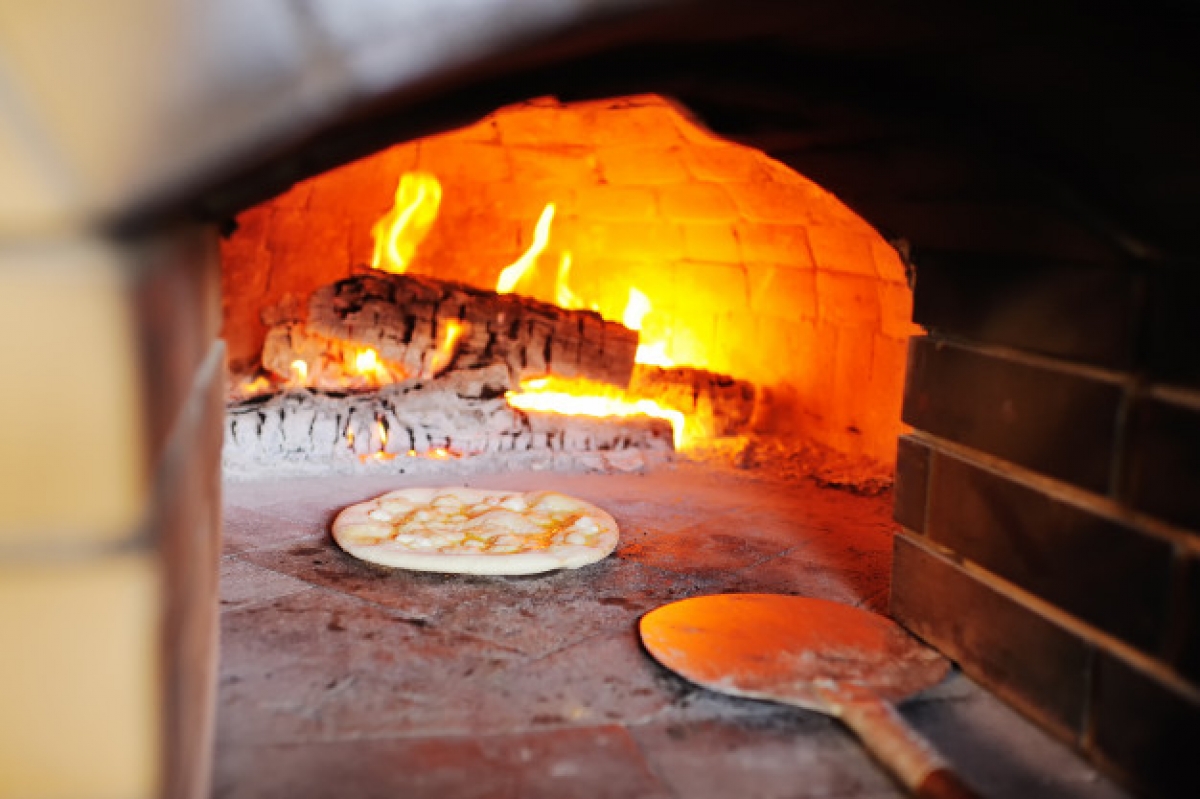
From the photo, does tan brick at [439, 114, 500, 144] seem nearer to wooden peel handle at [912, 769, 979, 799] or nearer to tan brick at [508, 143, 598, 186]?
A: tan brick at [508, 143, 598, 186]

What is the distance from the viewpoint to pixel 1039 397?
2045 mm

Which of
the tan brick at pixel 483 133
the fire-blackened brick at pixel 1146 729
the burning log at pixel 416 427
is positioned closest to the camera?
the fire-blackened brick at pixel 1146 729

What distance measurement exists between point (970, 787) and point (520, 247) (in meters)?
3.88

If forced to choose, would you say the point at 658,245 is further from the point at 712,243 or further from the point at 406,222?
the point at 406,222

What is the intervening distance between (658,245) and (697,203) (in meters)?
0.44

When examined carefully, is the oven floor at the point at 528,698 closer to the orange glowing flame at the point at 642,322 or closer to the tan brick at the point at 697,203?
the tan brick at the point at 697,203

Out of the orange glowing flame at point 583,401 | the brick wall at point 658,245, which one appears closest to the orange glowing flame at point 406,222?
the brick wall at point 658,245

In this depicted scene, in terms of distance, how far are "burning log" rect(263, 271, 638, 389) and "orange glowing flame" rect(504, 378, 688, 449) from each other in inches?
5.4

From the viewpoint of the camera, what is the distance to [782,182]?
409cm

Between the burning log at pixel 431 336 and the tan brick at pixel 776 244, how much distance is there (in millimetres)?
653

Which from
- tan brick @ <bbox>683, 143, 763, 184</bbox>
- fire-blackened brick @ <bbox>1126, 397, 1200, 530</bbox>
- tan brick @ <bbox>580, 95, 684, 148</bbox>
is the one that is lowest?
fire-blackened brick @ <bbox>1126, 397, 1200, 530</bbox>

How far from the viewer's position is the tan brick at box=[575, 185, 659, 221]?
4.89m

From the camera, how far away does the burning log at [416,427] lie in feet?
12.9

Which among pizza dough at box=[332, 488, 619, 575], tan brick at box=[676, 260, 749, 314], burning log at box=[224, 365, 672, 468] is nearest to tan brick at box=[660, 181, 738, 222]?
tan brick at box=[676, 260, 749, 314]
